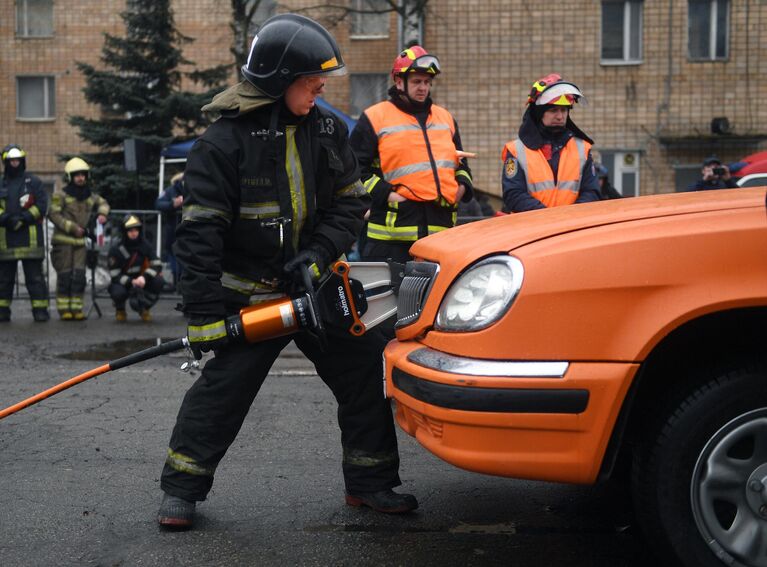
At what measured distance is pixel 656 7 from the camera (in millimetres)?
22562

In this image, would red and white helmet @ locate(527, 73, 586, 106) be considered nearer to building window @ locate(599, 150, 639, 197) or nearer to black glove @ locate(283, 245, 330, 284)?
black glove @ locate(283, 245, 330, 284)

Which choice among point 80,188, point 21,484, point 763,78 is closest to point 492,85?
point 763,78

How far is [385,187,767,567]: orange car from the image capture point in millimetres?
3076

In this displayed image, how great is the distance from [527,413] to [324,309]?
1.23m

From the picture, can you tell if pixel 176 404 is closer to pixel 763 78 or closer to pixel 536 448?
pixel 536 448

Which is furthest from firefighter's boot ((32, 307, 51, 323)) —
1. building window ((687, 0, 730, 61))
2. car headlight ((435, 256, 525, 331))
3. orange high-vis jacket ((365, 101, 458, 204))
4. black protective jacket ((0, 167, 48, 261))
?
building window ((687, 0, 730, 61))

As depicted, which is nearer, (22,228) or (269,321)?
(269,321)

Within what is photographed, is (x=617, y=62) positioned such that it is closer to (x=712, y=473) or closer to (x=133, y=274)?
(x=133, y=274)

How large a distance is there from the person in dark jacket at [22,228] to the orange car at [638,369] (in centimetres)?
984

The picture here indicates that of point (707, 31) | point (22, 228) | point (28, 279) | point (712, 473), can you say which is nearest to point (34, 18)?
point (707, 31)

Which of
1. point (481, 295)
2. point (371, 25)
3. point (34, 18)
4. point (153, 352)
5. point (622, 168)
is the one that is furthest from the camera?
point (34, 18)

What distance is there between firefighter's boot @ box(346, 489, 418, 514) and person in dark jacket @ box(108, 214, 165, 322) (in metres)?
8.19

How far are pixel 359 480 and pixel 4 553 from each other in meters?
Answer: 1.35

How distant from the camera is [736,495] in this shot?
124 inches
